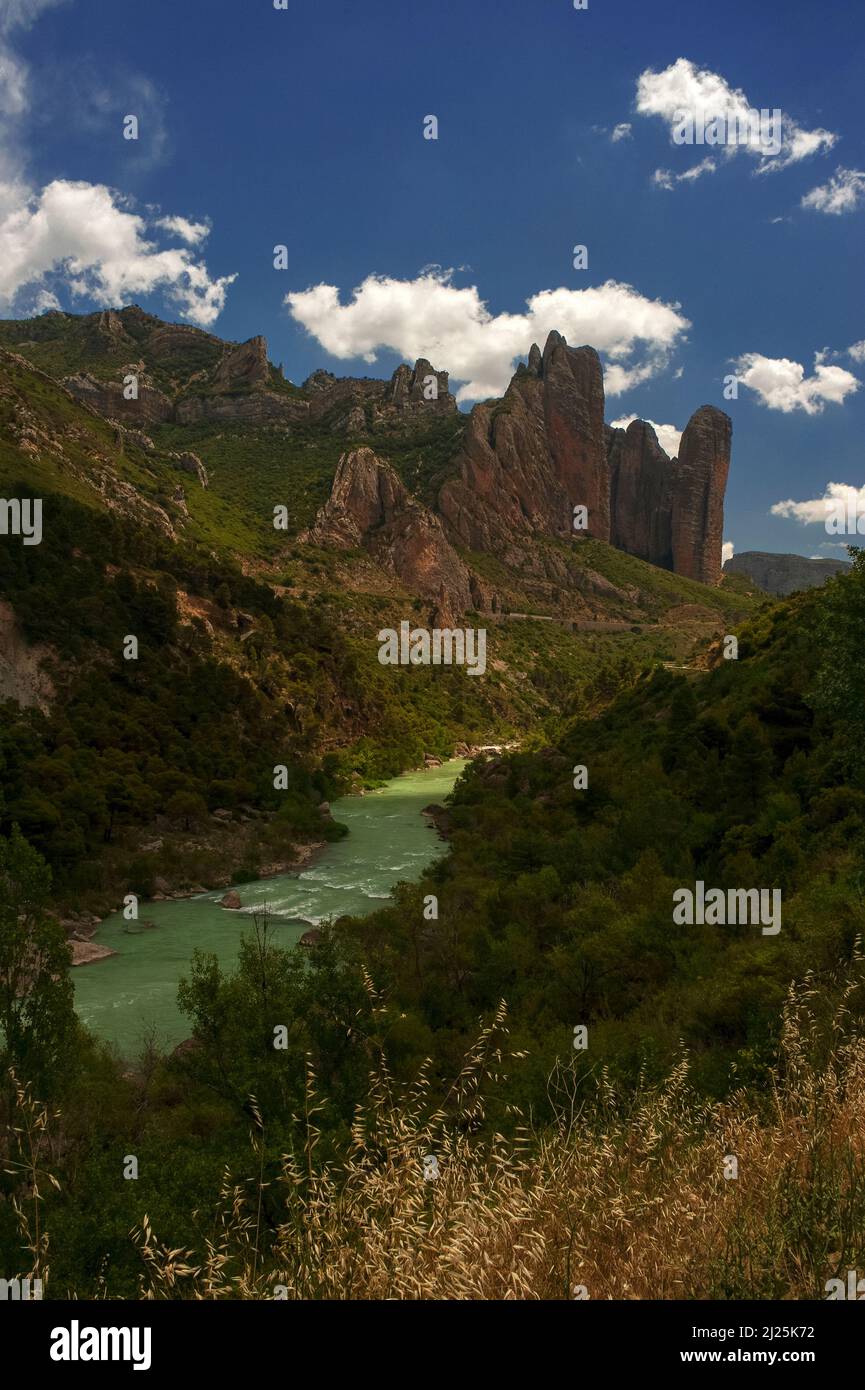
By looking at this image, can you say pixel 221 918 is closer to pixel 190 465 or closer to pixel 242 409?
pixel 190 465

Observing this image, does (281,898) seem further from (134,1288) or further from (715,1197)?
(715,1197)

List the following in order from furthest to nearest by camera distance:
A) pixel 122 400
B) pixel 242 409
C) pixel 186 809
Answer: pixel 242 409 → pixel 122 400 → pixel 186 809

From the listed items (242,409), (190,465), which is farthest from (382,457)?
(190,465)

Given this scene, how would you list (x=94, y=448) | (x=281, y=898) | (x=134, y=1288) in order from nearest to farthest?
(x=134, y=1288)
(x=281, y=898)
(x=94, y=448)

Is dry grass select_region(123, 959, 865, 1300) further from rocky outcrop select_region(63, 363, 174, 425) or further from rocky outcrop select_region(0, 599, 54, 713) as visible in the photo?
rocky outcrop select_region(63, 363, 174, 425)

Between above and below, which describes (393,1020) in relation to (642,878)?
below

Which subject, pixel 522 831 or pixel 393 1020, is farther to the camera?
→ pixel 522 831

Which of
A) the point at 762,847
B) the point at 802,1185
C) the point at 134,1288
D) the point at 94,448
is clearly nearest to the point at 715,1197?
the point at 802,1185
